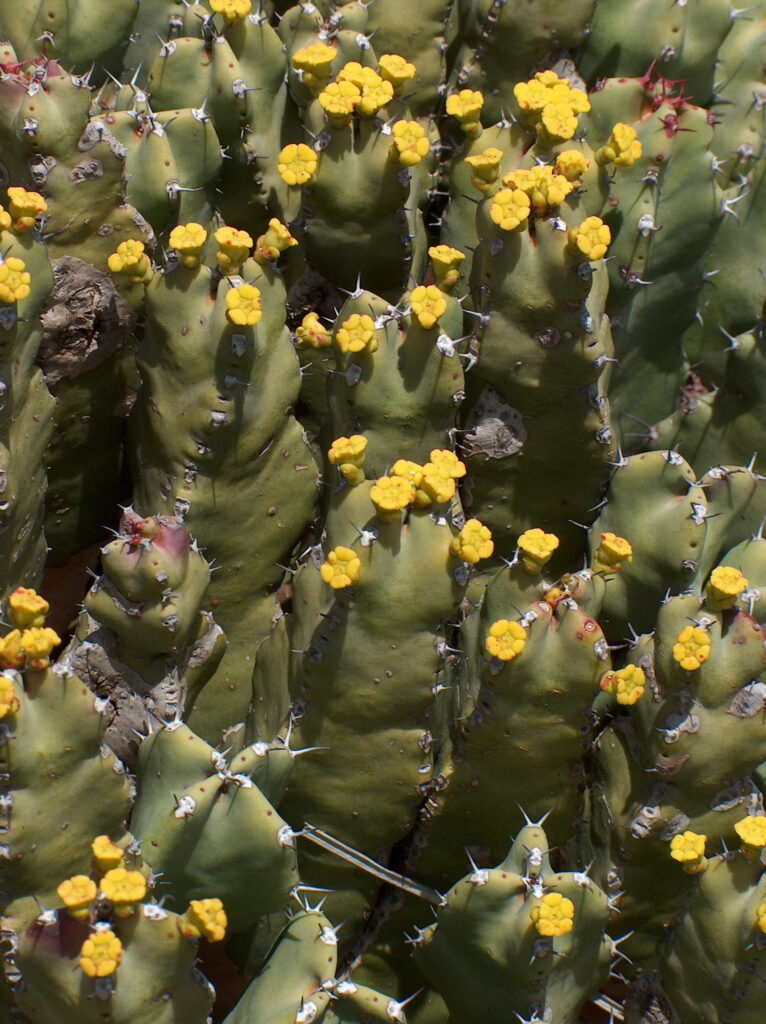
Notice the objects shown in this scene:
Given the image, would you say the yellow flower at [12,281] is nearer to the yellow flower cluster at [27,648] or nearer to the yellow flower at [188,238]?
the yellow flower at [188,238]

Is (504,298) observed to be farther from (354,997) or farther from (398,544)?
(354,997)

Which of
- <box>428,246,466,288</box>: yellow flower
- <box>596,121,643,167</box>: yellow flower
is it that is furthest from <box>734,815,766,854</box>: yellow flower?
<box>596,121,643,167</box>: yellow flower

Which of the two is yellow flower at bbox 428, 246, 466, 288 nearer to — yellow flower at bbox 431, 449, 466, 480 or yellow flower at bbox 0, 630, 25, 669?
yellow flower at bbox 431, 449, 466, 480

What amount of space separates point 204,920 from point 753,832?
39.9 inches

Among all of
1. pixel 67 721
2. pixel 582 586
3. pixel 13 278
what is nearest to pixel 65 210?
pixel 13 278

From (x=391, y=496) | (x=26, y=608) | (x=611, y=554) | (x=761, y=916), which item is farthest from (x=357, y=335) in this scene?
(x=761, y=916)

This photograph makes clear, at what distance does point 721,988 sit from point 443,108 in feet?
7.42

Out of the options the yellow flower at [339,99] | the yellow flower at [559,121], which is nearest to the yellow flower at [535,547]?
the yellow flower at [559,121]

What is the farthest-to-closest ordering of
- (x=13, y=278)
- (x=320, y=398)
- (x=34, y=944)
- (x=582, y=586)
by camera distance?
(x=320, y=398) < (x=582, y=586) < (x=13, y=278) < (x=34, y=944)

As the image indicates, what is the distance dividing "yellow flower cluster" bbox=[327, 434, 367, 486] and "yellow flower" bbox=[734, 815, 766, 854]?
3.22 ft

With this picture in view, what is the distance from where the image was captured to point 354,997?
98.7 inches

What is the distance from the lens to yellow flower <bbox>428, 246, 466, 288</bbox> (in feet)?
8.96

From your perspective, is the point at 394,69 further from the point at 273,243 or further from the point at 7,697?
the point at 7,697

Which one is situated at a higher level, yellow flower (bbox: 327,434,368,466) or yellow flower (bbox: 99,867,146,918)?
yellow flower (bbox: 327,434,368,466)
